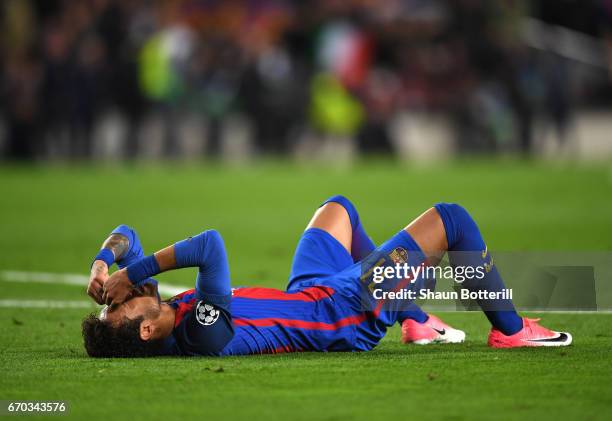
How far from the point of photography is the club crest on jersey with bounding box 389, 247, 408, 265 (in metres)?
6.29

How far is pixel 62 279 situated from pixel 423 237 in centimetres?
504

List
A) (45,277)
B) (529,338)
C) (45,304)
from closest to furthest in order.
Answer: (529,338) < (45,304) < (45,277)

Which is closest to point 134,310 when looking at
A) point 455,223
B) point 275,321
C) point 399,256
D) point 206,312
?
point 206,312

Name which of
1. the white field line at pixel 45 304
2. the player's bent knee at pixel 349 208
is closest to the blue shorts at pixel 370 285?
the player's bent knee at pixel 349 208

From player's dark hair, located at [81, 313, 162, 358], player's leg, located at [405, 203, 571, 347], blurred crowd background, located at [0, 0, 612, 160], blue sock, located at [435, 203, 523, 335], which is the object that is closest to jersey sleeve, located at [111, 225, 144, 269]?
player's dark hair, located at [81, 313, 162, 358]

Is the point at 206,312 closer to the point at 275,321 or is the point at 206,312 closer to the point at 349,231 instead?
the point at 275,321

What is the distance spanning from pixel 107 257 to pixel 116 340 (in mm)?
445

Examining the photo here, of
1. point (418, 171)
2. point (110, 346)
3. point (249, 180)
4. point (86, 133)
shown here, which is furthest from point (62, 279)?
point (86, 133)

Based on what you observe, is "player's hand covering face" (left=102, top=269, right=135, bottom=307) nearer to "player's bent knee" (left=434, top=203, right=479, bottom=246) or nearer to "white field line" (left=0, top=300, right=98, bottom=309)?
→ "player's bent knee" (left=434, top=203, right=479, bottom=246)

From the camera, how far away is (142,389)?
18.0ft

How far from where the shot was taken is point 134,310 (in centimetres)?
607

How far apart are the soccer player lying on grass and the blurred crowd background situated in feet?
80.1

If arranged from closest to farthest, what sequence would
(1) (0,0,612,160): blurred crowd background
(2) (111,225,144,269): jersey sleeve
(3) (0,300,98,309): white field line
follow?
(2) (111,225,144,269): jersey sleeve, (3) (0,300,98,309): white field line, (1) (0,0,612,160): blurred crowd background

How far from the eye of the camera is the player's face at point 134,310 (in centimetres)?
606
